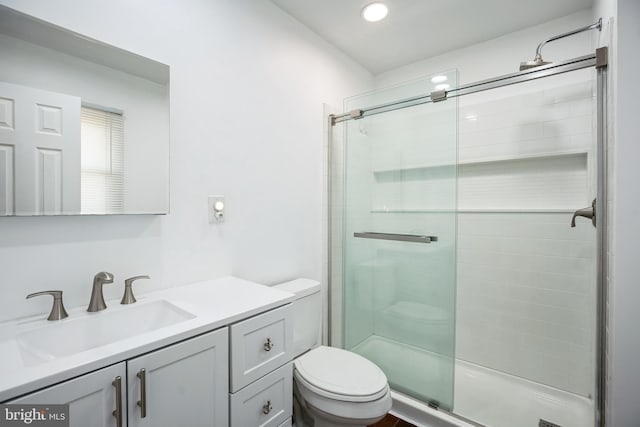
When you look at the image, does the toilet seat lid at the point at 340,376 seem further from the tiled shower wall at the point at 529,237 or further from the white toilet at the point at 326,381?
the tiled shower wall at the point at 529,237

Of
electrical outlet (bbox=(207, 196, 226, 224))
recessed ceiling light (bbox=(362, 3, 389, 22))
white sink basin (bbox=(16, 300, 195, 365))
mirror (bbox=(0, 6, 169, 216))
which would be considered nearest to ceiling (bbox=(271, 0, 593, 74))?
recessed ceiling light (bbox=(362, 3, 389, 22))

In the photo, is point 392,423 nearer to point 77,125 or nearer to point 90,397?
point 90,397

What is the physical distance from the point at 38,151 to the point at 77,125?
151 mm

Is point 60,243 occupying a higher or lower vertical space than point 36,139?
lower

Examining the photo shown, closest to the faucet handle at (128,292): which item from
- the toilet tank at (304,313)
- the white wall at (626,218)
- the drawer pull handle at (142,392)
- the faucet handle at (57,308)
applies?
the faucet handle at (57,308)

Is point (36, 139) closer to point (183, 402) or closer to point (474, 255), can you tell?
point (183, 402)

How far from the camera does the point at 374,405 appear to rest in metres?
1.32

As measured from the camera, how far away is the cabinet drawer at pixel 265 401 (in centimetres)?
106

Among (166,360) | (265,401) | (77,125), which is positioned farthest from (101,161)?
(265,401)

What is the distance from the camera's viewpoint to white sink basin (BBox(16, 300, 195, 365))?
89 cm

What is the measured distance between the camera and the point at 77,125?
1074mm

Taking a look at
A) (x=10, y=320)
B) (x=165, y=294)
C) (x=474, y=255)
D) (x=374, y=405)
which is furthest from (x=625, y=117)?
(x=10, y=320)

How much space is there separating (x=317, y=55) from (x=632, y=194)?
187 cm

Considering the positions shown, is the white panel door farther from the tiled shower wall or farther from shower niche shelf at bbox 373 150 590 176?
the tiled shower wall
